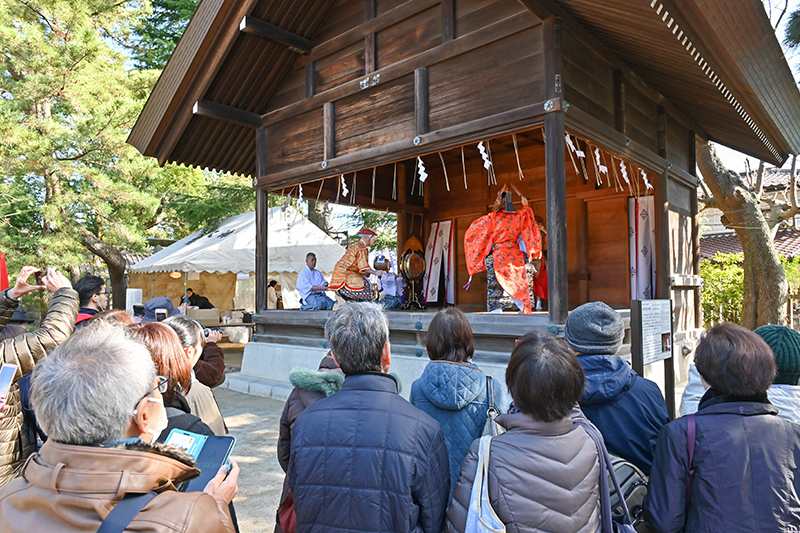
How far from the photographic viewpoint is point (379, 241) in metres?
A: 16.3

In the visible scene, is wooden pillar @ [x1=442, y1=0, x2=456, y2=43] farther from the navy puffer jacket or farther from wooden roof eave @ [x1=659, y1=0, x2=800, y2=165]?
the navy puffer jacket

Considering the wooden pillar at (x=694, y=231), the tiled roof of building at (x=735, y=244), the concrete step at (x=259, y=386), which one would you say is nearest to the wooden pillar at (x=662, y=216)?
the wooden pillar at (x=694, y=231)

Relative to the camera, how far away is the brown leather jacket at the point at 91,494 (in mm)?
1053

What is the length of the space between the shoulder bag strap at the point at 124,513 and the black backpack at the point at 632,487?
1575 millimetres

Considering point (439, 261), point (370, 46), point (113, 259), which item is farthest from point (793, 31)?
point (113, 259)

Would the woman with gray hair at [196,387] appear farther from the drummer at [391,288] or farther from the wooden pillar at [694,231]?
the wooden pillar at [694,231]

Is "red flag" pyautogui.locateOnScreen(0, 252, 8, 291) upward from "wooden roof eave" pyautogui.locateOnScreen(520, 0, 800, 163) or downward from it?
downward

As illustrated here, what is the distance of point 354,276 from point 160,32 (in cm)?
1342

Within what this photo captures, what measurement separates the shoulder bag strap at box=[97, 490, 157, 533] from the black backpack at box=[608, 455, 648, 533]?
62.0 inches

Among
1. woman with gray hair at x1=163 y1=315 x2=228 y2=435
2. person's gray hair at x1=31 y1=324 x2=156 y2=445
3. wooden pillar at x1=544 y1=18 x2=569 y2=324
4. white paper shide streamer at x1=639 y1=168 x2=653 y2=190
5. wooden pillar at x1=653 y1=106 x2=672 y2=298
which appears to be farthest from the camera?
white paper shide streamer at x1=639 y1=168 x2=653 y2=190

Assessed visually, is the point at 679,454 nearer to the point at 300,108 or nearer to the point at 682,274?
the point at 682,274

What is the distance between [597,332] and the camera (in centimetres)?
216

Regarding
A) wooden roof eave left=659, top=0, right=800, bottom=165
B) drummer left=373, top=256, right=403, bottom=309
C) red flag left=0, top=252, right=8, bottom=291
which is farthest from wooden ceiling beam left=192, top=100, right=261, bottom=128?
wooden roof eave left=659, top=0, right=800, bottom=165

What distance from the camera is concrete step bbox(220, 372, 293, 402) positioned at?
7145mm
